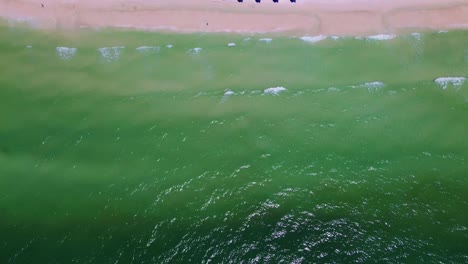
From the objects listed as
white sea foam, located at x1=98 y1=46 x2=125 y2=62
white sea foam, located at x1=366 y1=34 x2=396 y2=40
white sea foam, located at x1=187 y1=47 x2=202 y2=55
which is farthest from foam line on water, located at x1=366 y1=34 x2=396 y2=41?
white sea foam, located at x1=98 y1=46 x2=125 y2=62

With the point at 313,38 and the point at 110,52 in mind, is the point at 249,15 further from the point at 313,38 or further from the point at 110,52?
the point at 110,52

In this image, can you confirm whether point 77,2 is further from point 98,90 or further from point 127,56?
point 98,90

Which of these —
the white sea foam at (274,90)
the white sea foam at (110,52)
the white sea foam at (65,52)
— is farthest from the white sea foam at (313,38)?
the white sea foam at (65,52)

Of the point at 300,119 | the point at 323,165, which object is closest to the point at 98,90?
the point at 300,119

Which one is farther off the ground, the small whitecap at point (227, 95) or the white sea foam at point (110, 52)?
the white sea foam at point (110, 52)

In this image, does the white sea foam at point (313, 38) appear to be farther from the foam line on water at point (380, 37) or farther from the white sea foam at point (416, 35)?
the white sea foam at point (416, 35)

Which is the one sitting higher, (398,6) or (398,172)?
(398,6)
